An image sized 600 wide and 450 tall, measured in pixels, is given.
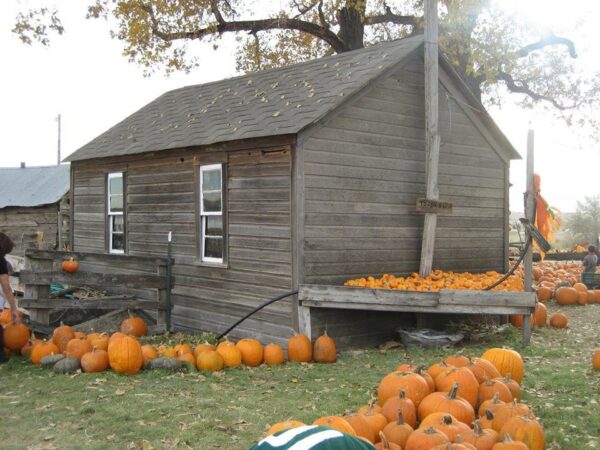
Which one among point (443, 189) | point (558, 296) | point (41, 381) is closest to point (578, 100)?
point (558, 296)

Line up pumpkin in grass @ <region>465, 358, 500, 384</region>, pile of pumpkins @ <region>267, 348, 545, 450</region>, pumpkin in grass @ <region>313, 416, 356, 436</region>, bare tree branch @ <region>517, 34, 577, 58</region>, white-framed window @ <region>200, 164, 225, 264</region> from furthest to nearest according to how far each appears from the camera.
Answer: bare tree branch @ <region>517, 34, 577, 58</region>
white-framed window @ <region>200, 164, 225, 264</region>
pumpkin in grass @ <region>465, 358, 500, 384</region>
pile of pumpkins @ <region>267, 348, 545, 450</region>
pumpkin in grass @ <region>313, 416, 356, 436</region>

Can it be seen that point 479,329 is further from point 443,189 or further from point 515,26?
point 515,26

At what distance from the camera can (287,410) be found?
22.9ft

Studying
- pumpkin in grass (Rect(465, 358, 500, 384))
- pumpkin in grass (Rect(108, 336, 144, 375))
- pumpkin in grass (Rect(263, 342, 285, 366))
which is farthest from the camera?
pumpkin in grass (Rect(263, 342, 285, 366))

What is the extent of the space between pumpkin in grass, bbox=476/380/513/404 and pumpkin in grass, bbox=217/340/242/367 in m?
4.06

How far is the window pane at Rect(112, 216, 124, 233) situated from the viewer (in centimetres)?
1457

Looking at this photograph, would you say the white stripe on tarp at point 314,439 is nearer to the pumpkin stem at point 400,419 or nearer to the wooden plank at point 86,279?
the pumpkin stem at point 400,419

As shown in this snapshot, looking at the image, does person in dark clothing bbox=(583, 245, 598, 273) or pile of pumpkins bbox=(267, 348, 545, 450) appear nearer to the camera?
pile of pumpkins bbox=(267, 348, 545, 450)

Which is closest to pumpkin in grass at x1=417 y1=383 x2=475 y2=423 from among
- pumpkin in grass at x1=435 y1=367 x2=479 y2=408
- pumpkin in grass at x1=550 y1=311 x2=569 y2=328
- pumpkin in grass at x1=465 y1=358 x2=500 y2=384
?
pumpkin in grass at x1=435 y1=367 x2=479 y2=408

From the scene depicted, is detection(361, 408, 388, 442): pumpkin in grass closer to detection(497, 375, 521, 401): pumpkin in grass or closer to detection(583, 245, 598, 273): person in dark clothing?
detection(497, 375, 521, 401): pumpkin in grass

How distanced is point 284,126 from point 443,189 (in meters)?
3.63

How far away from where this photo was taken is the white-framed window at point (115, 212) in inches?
569

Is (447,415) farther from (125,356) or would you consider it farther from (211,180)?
(211,180)

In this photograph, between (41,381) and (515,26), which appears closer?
(41,381)
